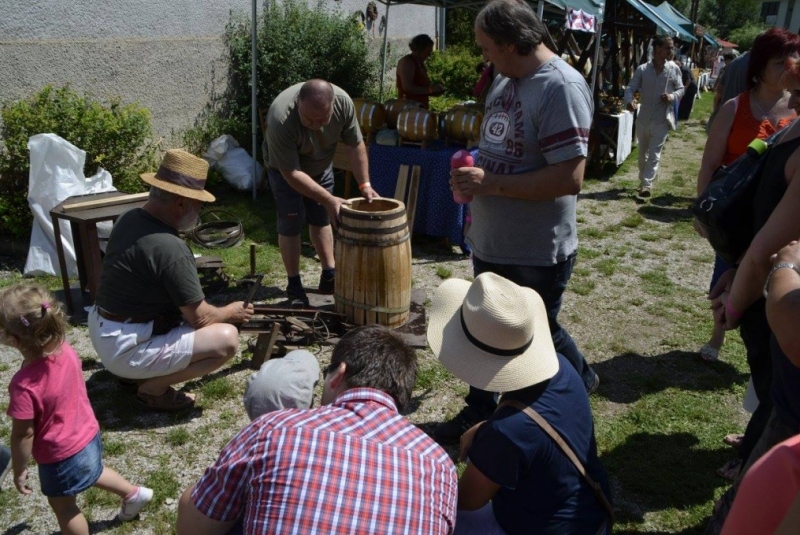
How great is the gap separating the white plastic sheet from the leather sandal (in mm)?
2233

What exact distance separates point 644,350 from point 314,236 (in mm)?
2549

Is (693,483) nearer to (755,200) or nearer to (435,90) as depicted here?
(755,200)

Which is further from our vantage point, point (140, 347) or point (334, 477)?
point (140, 347)

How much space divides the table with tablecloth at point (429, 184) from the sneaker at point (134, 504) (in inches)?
157

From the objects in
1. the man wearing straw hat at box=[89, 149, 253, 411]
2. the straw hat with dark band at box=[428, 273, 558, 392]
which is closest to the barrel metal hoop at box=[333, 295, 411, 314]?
the man wearing straw hat at box=[89, 149, 253, 411]

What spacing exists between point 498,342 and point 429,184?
4.54 m

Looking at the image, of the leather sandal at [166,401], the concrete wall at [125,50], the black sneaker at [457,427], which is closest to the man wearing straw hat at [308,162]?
the leather sandal at [166,401]

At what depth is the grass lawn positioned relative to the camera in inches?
122

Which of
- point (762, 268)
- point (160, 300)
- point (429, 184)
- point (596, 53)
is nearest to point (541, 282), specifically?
point (762, 268)

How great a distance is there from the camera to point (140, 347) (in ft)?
11.3

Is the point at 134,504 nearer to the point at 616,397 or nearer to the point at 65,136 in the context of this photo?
the point at 616,397

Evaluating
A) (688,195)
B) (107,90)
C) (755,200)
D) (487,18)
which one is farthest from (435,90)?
(755,200)

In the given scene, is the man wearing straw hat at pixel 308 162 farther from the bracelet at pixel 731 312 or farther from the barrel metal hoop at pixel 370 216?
the bracelet at pixel 731 312

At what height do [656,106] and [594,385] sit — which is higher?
[656,106]
